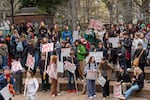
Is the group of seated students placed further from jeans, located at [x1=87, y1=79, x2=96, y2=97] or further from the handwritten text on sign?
jeans, located at [x1=87, y1=79, x2=96, y2=97]

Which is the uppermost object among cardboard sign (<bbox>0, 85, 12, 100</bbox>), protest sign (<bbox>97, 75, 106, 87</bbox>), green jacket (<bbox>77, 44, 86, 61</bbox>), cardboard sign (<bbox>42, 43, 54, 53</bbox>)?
cardboard sign (<bbox>42, 43, 54, 53</bbox>)

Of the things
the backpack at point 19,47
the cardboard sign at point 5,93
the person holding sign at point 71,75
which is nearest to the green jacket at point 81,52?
A: the person holding sign at point 71,75

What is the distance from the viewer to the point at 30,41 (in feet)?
66.2

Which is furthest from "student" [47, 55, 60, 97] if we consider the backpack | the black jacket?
the backpack

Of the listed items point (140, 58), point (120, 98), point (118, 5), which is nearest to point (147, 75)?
point (140, 58)

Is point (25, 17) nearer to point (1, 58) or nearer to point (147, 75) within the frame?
point (1, 58)

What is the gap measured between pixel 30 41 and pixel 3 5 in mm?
30982

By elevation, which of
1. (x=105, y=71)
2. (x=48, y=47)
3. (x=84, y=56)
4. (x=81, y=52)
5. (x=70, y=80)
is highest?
(x=48, y=47)

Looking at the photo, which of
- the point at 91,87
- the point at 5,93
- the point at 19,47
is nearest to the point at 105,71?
the point at 91,87

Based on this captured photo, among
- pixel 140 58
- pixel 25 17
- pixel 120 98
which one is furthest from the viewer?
pixel 25 17

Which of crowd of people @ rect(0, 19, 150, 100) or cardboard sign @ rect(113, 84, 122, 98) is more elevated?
crowd of people @ rect(0, 19, 150, 100)

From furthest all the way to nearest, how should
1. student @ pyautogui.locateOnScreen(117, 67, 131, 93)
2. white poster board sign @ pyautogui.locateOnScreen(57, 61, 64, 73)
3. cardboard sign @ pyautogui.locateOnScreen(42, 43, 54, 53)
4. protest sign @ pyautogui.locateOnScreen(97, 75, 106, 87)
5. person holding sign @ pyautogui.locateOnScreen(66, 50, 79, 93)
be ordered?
person holding sign @ pyautogui.locateOnScreen(66, 50, 79, 93) < cardboard sign @ pyautogui.locateOnScreen(42, 43, 54, 53) < white poster board sign @ pyautogui.locateOnScreen(57, 61, 64, 73) < protest sign @ pyautogui.locateOnScreen(97, 75, 106, 87) < student @ pyautogui.locateOnScreen(117, 67, 131, 93)

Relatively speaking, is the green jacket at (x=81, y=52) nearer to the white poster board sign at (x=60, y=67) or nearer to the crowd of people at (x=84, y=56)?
the crowd of people at (x=84, y=56)

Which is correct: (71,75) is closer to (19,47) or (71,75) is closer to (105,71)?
(105,71)
